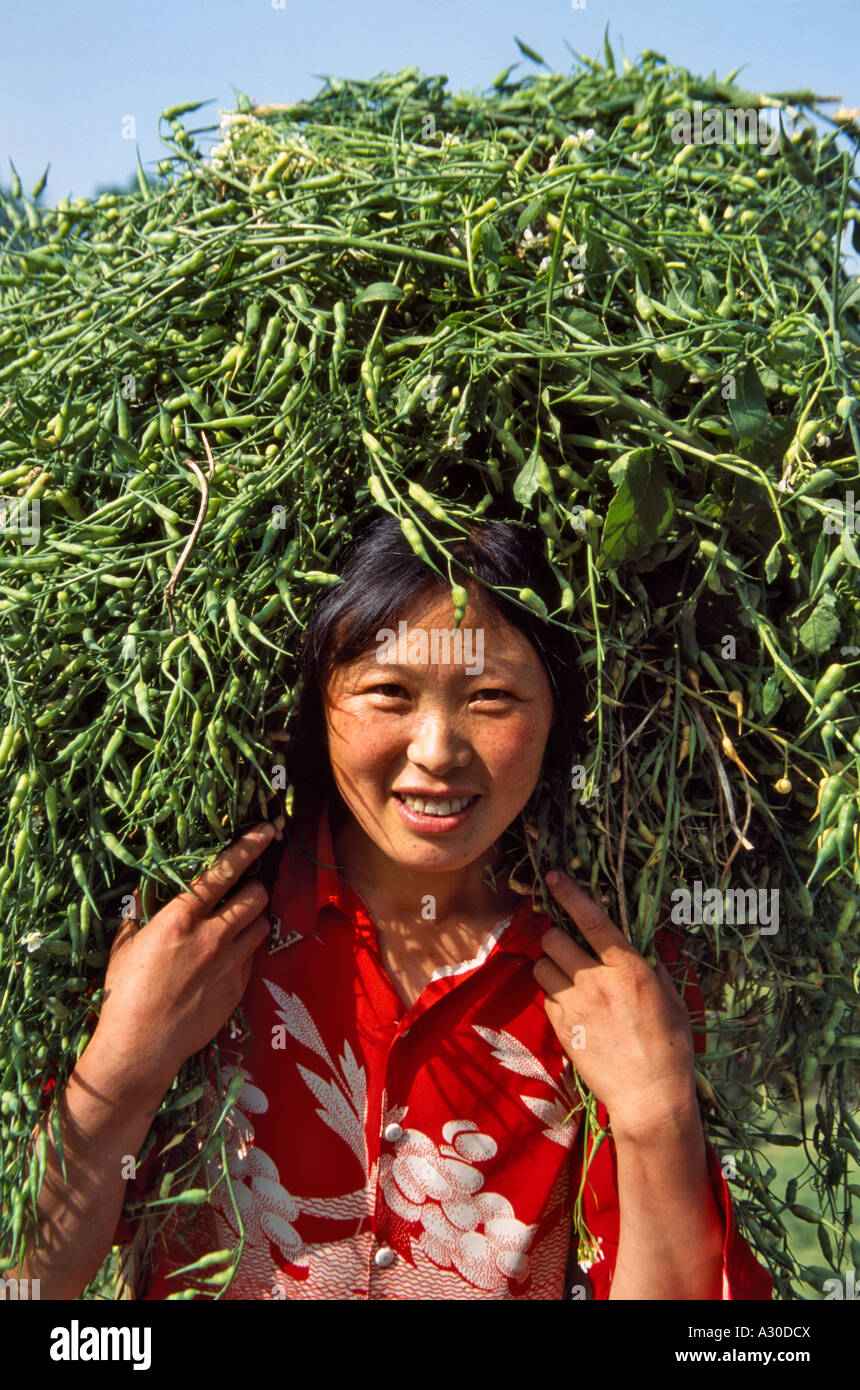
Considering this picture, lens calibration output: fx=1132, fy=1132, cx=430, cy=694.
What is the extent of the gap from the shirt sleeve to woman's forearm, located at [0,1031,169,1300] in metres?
0.54

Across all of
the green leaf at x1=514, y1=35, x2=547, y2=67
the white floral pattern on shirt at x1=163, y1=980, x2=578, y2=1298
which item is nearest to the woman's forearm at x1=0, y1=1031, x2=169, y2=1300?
the white floral pattern on shirt at x1=163, y1=980, x2=578, y2=1298

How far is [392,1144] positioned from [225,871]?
39cm

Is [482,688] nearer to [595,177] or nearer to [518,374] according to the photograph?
[518,374]

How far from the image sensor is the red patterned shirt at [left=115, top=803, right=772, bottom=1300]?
1.36m

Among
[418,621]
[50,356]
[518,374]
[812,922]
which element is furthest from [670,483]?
[50,356]

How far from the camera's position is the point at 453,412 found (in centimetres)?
121

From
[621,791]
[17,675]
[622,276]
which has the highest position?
[622,276]

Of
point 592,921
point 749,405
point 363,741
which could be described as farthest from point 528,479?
point 592,921

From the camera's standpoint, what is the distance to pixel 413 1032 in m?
1.41

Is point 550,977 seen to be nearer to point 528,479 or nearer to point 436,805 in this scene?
point 436,805

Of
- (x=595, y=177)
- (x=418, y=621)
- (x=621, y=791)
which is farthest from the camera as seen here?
(x=621, y=791)

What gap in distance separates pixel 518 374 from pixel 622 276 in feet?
0.55

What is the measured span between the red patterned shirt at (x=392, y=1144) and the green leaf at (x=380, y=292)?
2.22 feet

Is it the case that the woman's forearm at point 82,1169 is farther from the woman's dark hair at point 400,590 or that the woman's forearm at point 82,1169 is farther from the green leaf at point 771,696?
the green leaf at point 771,696
